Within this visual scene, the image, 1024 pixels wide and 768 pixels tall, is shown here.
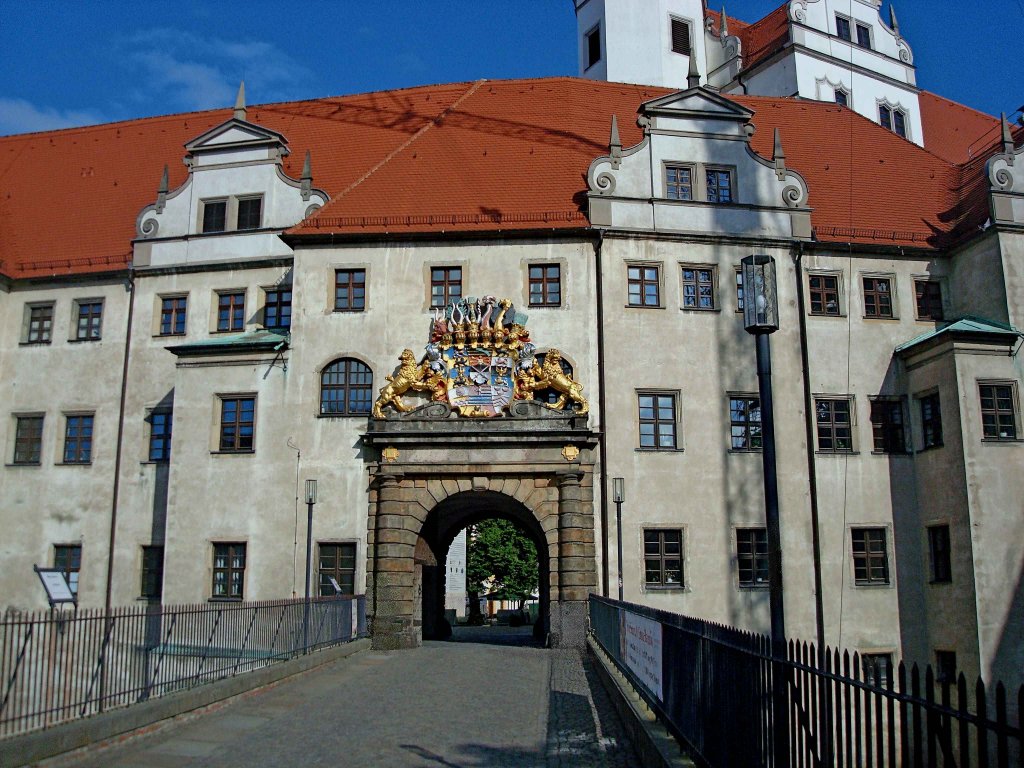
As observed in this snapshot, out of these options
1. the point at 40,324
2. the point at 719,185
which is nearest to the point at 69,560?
the point at 40,324

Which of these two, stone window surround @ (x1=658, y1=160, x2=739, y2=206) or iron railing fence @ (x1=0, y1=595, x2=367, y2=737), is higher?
stone window surround @ (x1=658, y1=160, x2=739, y2=206)

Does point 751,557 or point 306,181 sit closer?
point 751,557

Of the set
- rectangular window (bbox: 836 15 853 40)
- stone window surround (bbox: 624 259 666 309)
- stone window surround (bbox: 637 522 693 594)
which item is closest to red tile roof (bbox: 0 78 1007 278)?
stone window surround (bbox: 624 259 666 309)

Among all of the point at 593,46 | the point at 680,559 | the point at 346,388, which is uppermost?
→ the point at 593,46

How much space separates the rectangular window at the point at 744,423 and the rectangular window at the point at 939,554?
17.0ft

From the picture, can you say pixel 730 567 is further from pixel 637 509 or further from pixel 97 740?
pixel 97 740

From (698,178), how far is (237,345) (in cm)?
1363

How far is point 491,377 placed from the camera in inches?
1023

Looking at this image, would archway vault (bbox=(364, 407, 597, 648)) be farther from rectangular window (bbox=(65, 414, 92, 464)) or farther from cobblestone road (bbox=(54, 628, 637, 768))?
rectangular window (bbox=(65, 414, 92, 464))

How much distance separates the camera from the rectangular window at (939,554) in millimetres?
26047

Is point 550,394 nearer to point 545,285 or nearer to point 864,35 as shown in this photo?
point 545,285

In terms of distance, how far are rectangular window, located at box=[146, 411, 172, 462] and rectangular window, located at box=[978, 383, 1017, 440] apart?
878 inches

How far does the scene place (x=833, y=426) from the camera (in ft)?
90.5

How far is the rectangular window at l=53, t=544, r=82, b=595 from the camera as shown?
92.4 feet
